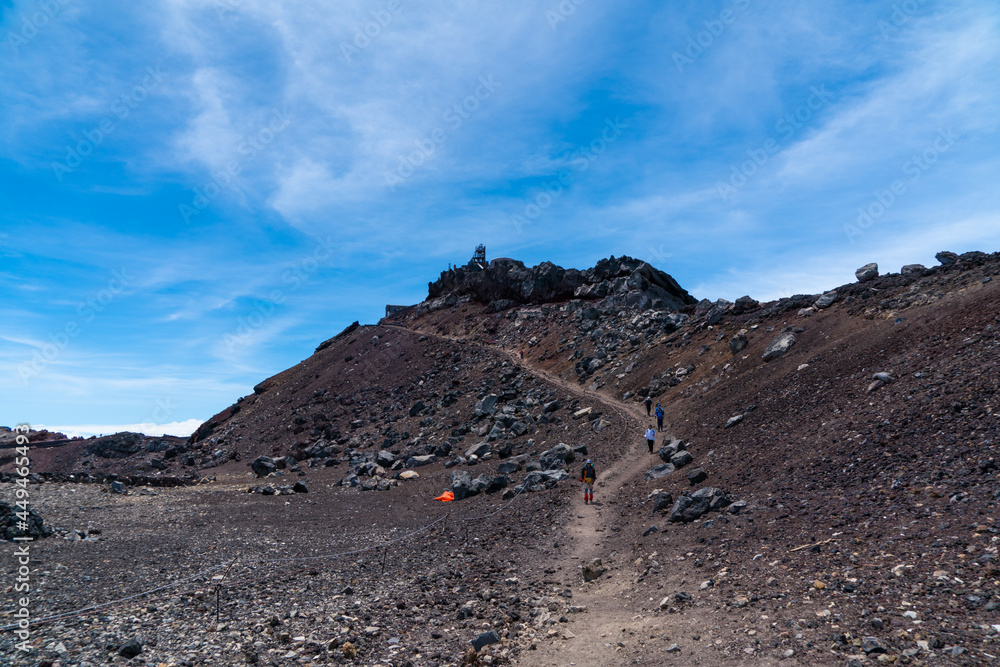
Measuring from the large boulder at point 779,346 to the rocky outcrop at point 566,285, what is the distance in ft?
70.4

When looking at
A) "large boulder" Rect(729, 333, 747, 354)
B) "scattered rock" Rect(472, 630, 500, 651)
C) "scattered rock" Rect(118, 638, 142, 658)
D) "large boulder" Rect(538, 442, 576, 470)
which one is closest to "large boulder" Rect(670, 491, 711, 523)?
"scattered rock" Rect(472, 630, 500, 651)

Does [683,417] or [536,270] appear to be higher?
[536,270]

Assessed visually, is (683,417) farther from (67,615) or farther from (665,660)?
(67,615)

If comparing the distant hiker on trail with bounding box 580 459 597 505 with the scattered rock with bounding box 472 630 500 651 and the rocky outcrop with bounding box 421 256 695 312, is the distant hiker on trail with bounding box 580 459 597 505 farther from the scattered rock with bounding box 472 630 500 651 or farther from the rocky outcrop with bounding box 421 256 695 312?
the rocky outcrop with bounding box 421 256 695 312

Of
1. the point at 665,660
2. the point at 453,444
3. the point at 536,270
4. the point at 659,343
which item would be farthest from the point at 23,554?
the point at 536,270

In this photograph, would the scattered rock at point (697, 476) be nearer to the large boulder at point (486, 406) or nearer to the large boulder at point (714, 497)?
the large boulder at point (714, 497)

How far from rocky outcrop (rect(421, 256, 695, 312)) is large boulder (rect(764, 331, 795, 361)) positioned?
21455 mm

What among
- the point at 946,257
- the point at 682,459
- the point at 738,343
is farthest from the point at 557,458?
the point at 946,257

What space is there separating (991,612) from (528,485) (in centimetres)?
1530

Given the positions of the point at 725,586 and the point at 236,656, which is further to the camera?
the point at 725,586

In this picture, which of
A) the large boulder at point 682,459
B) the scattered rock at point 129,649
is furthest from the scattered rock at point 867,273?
the scattered rock at point 129,649

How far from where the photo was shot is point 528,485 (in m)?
21.2

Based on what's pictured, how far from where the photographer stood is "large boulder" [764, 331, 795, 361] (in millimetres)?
26266

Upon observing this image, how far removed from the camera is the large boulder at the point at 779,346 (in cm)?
2627
